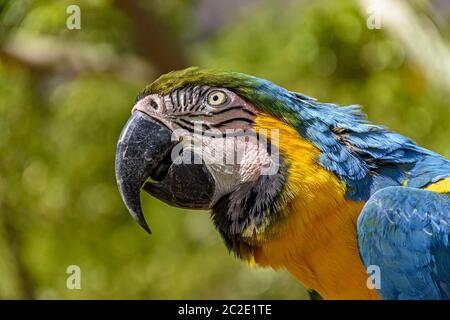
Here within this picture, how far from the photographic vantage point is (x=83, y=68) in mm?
5461

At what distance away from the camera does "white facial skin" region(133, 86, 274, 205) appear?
94.5 inches

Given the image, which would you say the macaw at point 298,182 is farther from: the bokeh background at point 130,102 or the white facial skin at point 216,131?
the bokeh background at point 130,102

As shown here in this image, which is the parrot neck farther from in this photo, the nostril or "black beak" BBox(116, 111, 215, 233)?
the nostril

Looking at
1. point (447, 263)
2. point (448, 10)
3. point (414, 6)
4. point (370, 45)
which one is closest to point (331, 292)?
point (447, 263)

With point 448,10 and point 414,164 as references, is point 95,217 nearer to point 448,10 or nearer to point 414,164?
point 448,10

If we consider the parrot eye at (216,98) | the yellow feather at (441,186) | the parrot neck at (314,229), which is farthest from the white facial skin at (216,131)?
the yellow feather at (441,186)

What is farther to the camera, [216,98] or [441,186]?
[216,98]

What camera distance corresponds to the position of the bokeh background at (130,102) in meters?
4.52

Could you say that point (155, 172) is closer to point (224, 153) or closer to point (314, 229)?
point (224, 153)

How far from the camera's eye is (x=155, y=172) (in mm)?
2414

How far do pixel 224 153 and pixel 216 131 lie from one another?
80 mm

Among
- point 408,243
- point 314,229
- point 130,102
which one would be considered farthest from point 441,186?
point 130,102

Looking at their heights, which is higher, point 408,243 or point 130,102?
point 130,102
